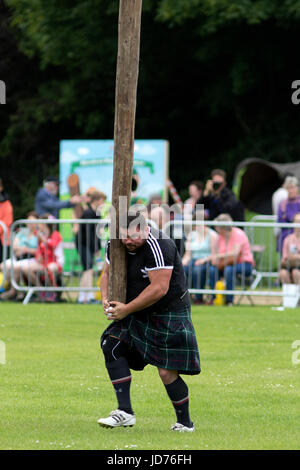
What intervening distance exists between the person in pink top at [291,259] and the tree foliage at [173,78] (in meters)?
9.30

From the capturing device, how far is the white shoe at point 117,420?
6469 millimetres

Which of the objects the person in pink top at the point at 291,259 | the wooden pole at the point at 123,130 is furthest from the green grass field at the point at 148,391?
the person in pink top at the point at 291,259

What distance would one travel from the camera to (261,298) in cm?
1598

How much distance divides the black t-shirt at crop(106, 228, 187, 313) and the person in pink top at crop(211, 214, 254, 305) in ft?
24.7

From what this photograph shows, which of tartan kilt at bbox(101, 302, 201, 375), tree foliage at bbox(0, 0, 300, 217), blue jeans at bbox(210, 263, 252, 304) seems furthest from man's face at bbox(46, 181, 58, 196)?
tartan kilt at bbox(101, 302, 201, 375)

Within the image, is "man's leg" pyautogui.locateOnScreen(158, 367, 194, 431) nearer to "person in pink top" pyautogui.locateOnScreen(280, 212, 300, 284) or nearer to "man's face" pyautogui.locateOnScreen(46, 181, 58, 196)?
"person in pink top" pyautogui.locateOnScreen(280, 212, 300, 284)

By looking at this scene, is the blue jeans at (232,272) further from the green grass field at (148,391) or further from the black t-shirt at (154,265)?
the black t-shirt at (154,265)

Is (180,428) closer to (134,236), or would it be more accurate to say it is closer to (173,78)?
(134,236)

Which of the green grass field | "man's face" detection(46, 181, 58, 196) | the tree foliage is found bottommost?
the green grass field

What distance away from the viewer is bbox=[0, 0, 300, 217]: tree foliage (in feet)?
80.2

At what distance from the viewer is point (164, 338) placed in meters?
6.50

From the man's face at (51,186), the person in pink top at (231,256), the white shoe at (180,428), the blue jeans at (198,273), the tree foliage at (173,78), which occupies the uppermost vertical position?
the tree foliage at (173,78)

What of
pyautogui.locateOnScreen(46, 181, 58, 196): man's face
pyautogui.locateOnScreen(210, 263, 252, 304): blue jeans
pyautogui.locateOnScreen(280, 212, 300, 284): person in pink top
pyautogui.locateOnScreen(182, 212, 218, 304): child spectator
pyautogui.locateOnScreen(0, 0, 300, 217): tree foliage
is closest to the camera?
pyautogui.locateOnScreen(280, 212, 300, 284): person in pink top

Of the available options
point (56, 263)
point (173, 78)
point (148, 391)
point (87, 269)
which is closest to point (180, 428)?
point (148, 391)
